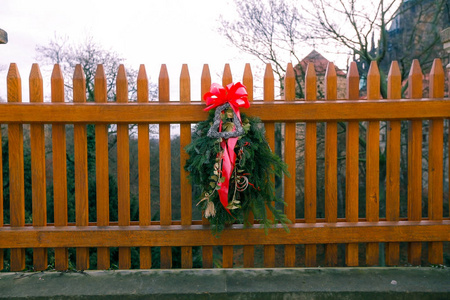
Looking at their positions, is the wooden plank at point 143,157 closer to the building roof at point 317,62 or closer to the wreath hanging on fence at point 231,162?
the wreath hanging on fence at point 231,162

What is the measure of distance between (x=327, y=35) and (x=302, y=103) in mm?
10906

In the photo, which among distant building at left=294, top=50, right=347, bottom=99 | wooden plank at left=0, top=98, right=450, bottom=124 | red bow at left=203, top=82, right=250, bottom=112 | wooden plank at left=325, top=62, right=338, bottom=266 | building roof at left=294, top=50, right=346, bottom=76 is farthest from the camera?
building roof at left=294, top=50, right=346, bottom=76

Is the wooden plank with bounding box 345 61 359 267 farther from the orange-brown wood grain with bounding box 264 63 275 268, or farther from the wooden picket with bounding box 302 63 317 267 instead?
the orange-brown wood grain with bounding box 264 63 275 268

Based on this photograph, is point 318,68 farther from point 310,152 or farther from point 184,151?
point 184,151

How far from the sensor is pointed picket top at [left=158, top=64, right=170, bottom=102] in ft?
10.3

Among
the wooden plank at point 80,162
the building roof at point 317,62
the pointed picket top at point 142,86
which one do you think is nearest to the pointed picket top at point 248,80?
the pointed picket top at point 142,86

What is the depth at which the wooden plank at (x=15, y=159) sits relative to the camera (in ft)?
10.4

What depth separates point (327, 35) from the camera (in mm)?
13031

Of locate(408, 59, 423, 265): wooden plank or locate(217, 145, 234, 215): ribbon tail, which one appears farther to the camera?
locate(408, 59, 423, 265): wooden plank

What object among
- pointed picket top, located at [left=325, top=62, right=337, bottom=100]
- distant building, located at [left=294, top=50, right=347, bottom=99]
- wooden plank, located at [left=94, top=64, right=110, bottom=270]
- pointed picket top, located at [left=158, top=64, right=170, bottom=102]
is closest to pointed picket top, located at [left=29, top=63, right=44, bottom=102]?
wooden plank, located at [left=94, top=64, right=110, bottom=270]

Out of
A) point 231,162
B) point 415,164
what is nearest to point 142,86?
point 231,162

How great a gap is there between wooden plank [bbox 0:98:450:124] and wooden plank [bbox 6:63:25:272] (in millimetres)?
112

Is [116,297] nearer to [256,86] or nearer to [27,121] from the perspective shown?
[27,121]

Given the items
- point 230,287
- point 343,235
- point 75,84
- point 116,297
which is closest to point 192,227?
point 230,287
